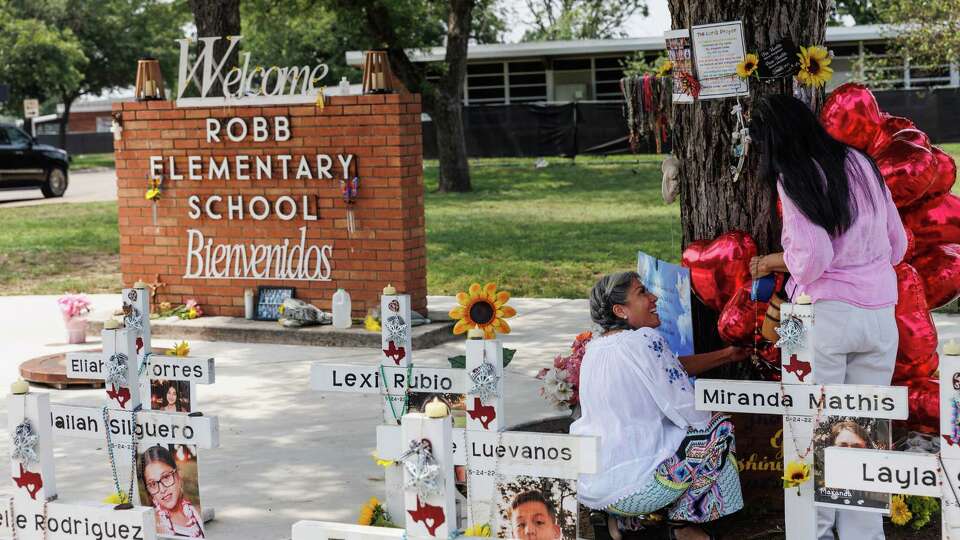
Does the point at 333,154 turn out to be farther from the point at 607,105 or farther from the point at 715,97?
the point at 607,105

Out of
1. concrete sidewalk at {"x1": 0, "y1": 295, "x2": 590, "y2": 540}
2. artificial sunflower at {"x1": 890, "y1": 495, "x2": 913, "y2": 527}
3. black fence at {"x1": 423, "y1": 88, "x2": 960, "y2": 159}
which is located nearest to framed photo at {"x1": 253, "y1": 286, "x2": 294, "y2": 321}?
concrete sidewalk at {"x1": 0, "y1": 295, "x2": 590, "y2": 540}

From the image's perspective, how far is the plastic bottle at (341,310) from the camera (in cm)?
954

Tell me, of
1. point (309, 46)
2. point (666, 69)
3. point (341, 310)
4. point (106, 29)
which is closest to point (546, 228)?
point (341, 310)

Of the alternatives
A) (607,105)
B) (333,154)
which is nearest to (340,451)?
(333,154)

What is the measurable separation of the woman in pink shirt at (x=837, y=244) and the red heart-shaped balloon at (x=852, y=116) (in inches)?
26.6

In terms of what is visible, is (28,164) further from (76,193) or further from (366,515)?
(366,515)

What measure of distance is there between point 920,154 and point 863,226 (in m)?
0.89

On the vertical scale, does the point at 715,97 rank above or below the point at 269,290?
above

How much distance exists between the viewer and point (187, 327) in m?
9.99

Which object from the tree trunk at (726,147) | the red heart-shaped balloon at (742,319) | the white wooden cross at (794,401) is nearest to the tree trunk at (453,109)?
the tree trunk at (726,147)

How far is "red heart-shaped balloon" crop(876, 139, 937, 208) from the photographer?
536cm

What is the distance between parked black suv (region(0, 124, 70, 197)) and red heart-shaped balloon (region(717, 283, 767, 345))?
2221 centimetres

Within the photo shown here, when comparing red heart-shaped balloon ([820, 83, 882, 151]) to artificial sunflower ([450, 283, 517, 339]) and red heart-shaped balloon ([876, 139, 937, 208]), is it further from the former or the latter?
artificial sunflower ([450, 283, 517, 339])

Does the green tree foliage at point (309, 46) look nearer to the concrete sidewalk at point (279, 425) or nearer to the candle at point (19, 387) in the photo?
the concrete sidewalk at point (279, 425)
